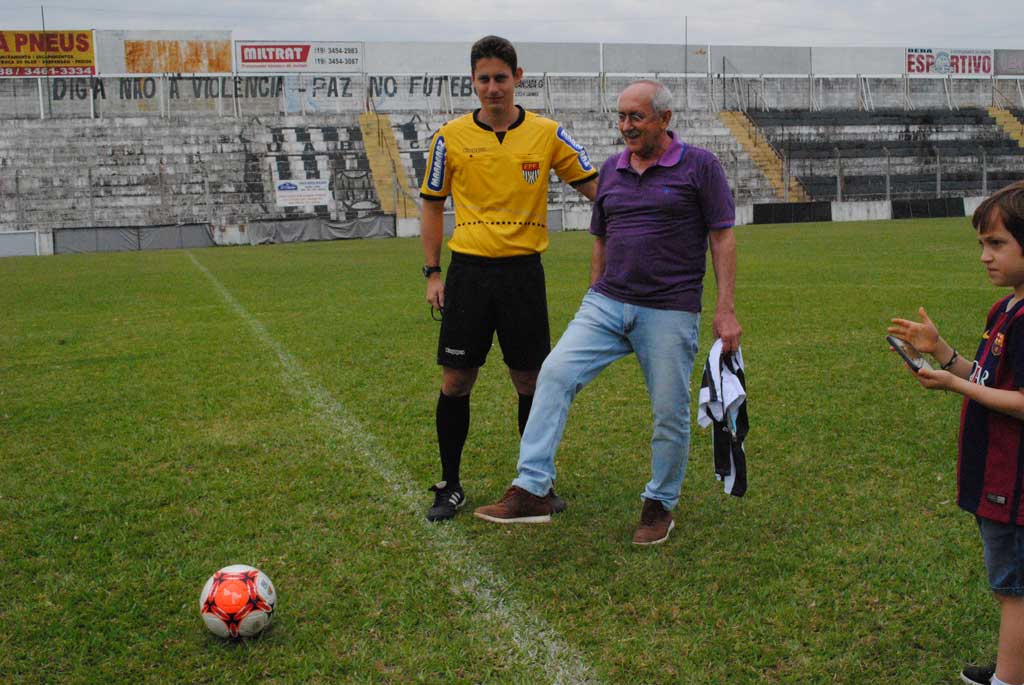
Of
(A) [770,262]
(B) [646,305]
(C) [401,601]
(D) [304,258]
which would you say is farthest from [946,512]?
(D) [304,258]

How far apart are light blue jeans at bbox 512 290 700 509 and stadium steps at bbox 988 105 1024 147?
165ft

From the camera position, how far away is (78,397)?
738 centimetres

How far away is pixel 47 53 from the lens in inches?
1693

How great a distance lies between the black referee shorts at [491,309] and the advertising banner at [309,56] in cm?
4462

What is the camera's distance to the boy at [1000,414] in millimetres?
2521

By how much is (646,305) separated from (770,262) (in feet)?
46.1

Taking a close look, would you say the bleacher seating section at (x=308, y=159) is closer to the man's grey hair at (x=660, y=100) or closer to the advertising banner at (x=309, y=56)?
the advertising banner at (x=309, y=56)

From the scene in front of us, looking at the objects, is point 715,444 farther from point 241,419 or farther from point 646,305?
point 241,419

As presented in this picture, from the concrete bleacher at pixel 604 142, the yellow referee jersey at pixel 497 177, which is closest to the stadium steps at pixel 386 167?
the concrete bleacher at pixel 604 142

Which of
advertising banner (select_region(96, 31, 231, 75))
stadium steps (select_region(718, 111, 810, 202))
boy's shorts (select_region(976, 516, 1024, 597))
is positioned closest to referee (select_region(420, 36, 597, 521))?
boy's shorts (select_region(976, 516, 1024, 597))

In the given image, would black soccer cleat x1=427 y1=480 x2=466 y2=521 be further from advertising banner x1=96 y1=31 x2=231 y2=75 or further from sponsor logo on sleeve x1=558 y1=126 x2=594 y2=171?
advertising banner x1=96 y1=31 x2=231 y2=75

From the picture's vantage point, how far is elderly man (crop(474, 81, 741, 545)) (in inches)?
155

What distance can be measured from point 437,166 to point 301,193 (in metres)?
35.7

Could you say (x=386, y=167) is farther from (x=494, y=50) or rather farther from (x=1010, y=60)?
(x=1010, y=60)
